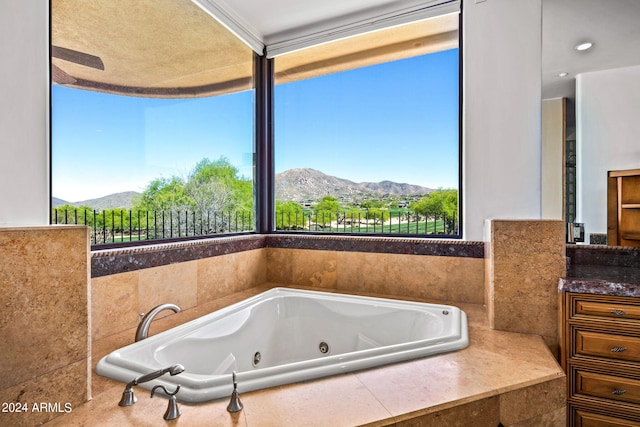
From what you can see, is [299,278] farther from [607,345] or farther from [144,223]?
[607,345]

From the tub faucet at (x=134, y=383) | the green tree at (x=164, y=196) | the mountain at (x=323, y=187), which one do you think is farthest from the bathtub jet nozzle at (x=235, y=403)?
the mountain at (x=323, y=187)

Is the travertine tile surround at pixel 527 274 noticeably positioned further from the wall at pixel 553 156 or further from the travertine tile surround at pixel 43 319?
the travertine tile surround at pixel 43 319

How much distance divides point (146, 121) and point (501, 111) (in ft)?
6.92

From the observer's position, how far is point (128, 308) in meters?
1.68

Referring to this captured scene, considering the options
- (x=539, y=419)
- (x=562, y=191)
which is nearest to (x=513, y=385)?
(x=539, y=419)

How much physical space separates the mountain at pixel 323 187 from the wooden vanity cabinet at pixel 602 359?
1.15 meters

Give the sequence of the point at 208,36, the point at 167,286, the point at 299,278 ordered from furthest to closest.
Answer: the point at 299,278 < the point at 208,36 < the point at 167,286

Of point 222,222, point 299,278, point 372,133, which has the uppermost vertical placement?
point 372,133

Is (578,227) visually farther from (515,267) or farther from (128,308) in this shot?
(128,308)

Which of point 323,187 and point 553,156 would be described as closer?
point 553,156

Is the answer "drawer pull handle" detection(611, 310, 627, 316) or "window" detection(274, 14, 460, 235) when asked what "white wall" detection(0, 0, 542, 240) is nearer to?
"window" detection(274, 14, 460, 235)

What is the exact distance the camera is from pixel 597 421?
55.9 inches

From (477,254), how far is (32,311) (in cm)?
217

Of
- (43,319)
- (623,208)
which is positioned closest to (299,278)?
(43,319)
